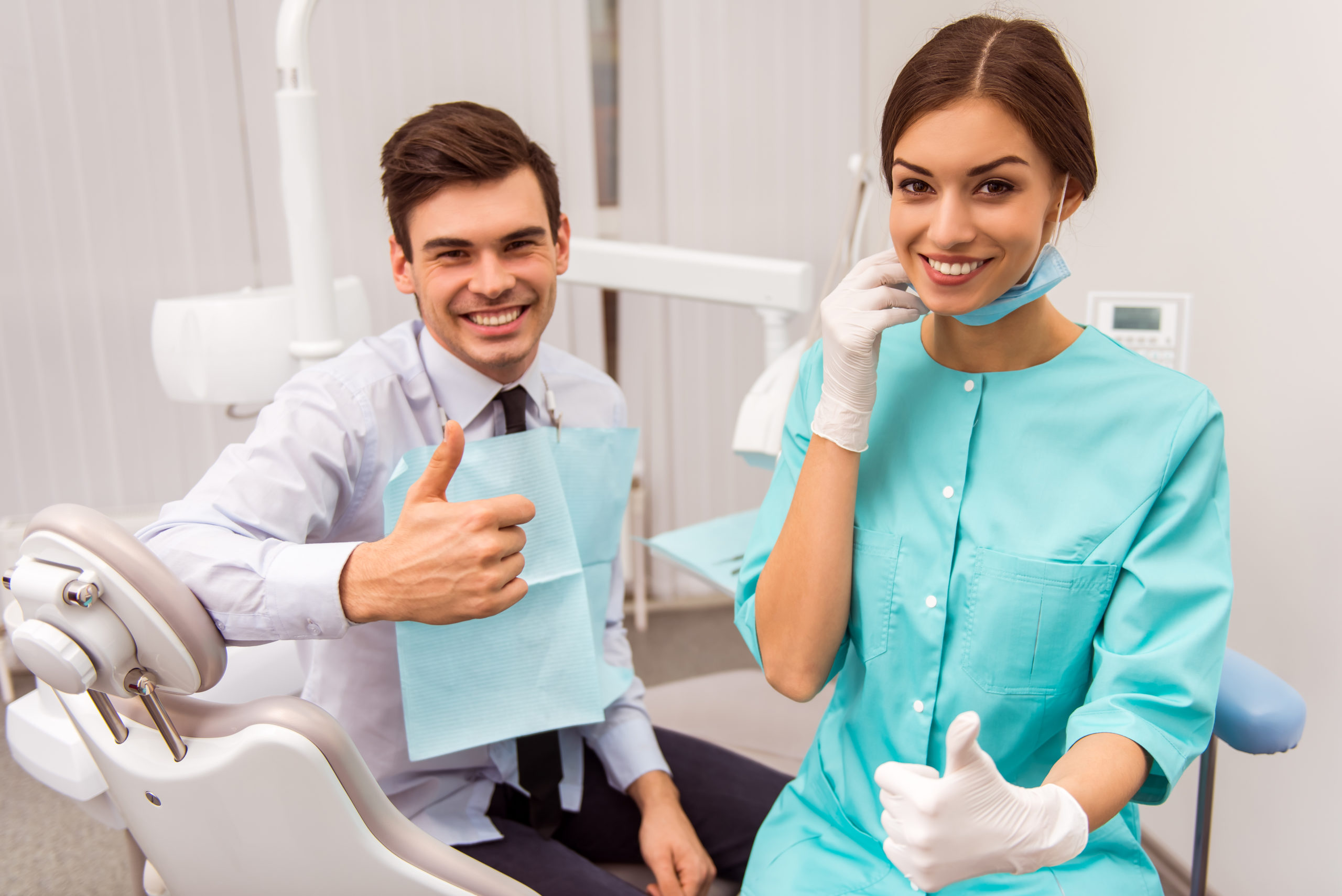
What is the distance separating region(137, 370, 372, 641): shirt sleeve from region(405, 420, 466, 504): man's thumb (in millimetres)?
86

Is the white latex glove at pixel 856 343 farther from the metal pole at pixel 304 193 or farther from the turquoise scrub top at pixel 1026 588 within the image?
the metal pole at pixel 304 193

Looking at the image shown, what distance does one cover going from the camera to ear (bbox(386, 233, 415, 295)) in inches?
49.1

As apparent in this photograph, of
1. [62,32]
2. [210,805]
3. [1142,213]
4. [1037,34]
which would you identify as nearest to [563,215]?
[1037,34]

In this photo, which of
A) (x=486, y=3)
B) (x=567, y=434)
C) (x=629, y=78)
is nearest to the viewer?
(x=567, y=434)

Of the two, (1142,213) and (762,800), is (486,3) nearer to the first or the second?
(1142,213)

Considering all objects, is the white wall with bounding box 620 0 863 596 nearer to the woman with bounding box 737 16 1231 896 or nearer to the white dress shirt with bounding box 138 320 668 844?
the white dress shirt with bounding box 138 320 668 844

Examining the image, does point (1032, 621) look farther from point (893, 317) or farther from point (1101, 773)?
point (893, 317)

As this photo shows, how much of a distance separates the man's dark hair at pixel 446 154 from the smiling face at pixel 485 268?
1cm

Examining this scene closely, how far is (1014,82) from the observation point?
2.78 ft

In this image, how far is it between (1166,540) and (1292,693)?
0.31m

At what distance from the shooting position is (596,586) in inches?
52.1

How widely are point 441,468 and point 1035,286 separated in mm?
584

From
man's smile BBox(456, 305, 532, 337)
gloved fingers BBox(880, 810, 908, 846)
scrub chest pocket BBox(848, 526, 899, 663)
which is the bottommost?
gloved fingers BBox(880, 810, 908, 846)

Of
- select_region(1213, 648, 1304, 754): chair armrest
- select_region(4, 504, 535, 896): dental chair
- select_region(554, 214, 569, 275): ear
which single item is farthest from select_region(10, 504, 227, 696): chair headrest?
select_region(1213, 648, 1304, 754): chair armrest
